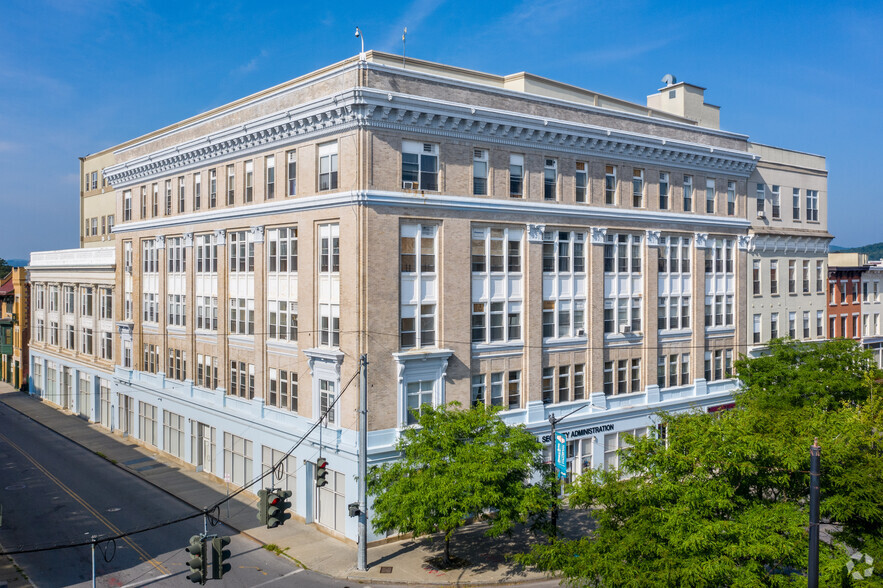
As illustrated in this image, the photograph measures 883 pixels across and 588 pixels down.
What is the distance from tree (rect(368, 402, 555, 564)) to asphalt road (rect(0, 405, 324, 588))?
14.1 ft

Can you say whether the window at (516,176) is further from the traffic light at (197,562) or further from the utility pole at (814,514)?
the utility pole at (814,514)

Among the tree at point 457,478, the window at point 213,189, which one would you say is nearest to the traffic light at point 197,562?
the tree at point 457,478

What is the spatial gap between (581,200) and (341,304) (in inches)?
587

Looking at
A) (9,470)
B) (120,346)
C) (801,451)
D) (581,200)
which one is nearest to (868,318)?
(581,200)

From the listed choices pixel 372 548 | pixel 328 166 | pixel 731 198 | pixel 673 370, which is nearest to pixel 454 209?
pixel 328 166

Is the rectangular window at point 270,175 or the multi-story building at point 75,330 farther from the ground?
the rectangular window at point 270,175

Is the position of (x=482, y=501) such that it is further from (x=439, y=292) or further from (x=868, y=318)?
(x=868, y=318)

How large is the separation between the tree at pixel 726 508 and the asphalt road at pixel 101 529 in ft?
41.6

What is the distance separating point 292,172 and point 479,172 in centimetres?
918

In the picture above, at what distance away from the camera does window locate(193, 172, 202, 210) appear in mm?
42469

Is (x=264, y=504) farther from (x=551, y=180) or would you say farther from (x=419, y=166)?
(x=551, y=180)

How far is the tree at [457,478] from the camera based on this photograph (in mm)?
25812

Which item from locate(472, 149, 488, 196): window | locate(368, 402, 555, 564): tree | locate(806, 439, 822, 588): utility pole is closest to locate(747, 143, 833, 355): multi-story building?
locate(472, 149, 488, 196): window

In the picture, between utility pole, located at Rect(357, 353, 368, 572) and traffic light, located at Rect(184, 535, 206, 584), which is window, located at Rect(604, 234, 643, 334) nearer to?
utility pole, located at Rect(357, 353, 368, 572)
